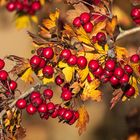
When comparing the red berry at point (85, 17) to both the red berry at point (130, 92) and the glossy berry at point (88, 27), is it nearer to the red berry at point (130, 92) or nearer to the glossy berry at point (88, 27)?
the glossy berry at point (88, 27)

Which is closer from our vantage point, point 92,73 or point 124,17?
point 92,73

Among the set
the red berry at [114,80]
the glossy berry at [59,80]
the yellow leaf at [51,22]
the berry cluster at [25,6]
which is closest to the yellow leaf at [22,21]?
the berry cluster at [25,6]

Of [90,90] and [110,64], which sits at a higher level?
[110,64]

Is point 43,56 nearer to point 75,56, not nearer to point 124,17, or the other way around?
point 75,56

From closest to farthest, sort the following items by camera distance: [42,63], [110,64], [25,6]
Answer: [110,64] → [42,63] → [25,6]

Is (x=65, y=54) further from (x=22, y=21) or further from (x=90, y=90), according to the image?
(x=22, y=21)

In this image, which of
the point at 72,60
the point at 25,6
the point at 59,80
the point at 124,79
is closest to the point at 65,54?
the point at 72,60

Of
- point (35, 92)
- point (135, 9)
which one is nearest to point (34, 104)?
point (35, 92)
